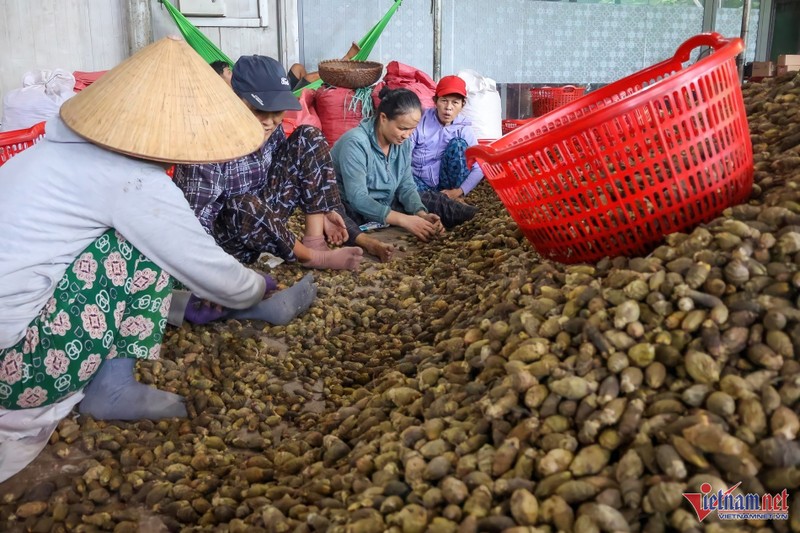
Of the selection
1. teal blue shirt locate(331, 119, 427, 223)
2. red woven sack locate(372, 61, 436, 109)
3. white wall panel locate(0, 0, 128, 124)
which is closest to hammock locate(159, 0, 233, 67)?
white wall panel locate(0, 0, 128, 124)

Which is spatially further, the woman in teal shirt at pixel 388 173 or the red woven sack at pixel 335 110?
the red woven sack at pixel 335 110

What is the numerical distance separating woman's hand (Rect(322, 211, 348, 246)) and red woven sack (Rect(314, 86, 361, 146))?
1493 millimetres

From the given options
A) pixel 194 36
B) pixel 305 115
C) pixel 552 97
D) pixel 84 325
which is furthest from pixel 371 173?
pixel 552 97

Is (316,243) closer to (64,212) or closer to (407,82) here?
(64,212)

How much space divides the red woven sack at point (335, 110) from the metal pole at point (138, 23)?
65.2 inches

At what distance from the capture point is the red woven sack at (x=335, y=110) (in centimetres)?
435

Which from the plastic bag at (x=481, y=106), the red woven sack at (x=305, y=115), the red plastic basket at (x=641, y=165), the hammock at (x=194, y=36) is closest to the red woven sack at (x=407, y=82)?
the plastic bag at (x=481, y=106)

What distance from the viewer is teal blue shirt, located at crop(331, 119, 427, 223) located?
3.27 meters

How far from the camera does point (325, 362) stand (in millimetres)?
2037

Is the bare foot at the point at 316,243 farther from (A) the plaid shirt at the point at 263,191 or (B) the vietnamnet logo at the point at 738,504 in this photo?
(B) the vietnamnet logo at the point at 738,504

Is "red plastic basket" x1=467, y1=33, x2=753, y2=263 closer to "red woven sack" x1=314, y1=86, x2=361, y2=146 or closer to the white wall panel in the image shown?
"red woven sack" x1=314, y1=86, x2=361, y2=146

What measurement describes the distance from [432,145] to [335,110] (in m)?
0.82

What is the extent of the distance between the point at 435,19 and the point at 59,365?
14.6 feet

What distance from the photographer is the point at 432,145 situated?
12.9ft
